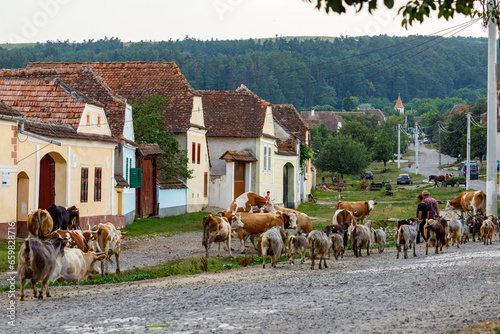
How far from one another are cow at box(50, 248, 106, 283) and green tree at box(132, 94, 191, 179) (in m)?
22.4

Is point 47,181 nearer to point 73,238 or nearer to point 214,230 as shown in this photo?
point 214,230

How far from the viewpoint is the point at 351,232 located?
70.4ft

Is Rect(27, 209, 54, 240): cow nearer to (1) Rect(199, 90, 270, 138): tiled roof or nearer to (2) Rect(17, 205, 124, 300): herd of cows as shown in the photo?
(2) Rect(17, 205, 124, 300): herd of cows

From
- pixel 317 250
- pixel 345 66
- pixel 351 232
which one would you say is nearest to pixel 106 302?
pixel 317 250

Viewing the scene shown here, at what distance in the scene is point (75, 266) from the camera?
1565cm

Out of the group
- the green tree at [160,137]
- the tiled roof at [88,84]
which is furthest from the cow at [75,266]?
the green tree at [160,137]

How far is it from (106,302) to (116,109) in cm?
2285

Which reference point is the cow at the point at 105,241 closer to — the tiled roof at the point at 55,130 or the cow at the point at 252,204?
the tiled roof at the point at 55,130

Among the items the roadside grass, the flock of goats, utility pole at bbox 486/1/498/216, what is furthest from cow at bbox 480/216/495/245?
the roadside grass

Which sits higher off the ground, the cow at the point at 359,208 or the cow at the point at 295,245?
the cow at the point at 359,208

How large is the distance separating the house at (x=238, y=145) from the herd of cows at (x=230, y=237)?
1949cm

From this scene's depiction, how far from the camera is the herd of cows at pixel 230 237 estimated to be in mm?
13656

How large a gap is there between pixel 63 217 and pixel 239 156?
23.7 m

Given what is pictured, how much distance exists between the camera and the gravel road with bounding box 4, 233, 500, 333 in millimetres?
10391
